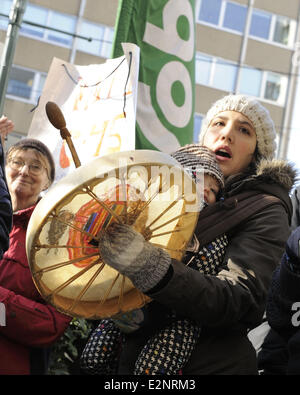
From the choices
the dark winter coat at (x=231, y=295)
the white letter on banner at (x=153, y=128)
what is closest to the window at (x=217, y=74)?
the white letter on banner at (x=153, y=128)

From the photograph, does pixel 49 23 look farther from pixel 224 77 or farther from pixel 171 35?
pixel 171 35

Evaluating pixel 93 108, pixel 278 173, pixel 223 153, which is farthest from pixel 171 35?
pixel 278 173

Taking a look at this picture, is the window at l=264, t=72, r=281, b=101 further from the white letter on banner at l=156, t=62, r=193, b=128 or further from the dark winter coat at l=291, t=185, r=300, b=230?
the dark winter coat at l=291, t=185, r=300, b=230

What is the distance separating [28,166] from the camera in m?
2.97

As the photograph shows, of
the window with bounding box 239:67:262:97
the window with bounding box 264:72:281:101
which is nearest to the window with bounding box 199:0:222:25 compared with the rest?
the window with bounding box 239:67:262:97

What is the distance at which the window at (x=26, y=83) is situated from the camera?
1825 centimetres

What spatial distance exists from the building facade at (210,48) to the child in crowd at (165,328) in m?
16.1

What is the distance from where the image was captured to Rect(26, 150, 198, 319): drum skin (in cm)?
164

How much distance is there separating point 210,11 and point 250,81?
8.51ft

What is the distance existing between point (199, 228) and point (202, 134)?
66 cm

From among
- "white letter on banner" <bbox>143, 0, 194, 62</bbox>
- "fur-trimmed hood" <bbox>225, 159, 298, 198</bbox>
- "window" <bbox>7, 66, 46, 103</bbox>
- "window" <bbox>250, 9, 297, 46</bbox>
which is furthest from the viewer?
"window" <bbox>250, 9, 297, 46</bbox>

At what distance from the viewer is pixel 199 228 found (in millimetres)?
1970

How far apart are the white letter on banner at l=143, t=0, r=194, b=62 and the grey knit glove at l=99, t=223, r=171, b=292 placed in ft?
9.27

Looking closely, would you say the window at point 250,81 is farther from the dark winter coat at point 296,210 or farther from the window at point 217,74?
the dark winter coat at point 296,210
